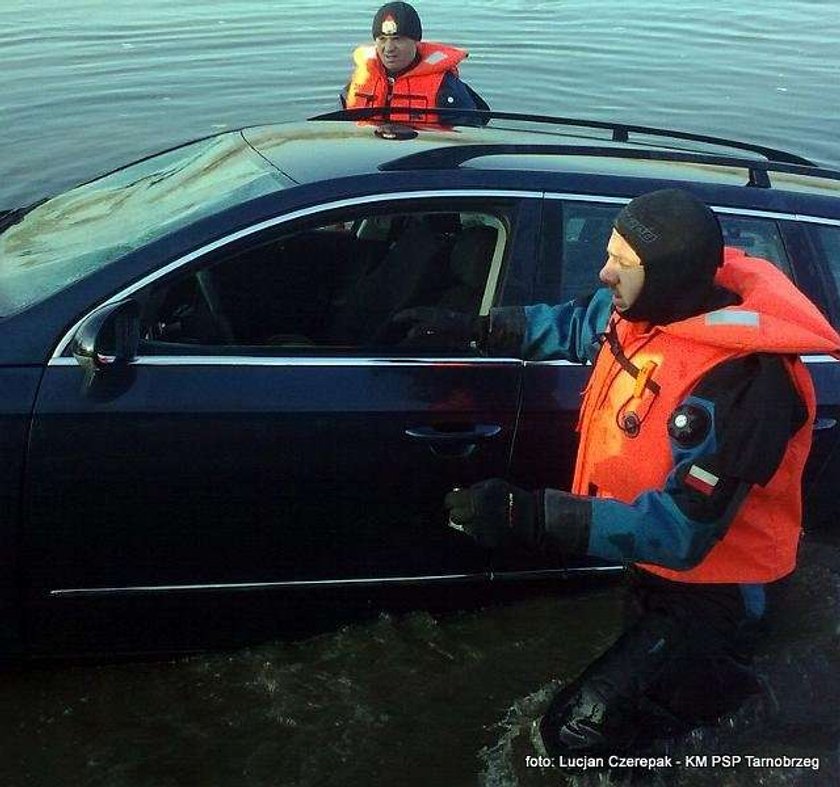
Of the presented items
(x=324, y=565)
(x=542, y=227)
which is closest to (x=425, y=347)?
(x=542, y=227)

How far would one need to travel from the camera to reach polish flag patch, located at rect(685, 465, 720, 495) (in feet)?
8.42

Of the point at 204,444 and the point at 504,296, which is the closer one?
the point at 204,444

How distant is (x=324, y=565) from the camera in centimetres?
328

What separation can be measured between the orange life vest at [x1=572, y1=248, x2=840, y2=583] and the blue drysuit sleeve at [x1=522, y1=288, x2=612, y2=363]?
19cm

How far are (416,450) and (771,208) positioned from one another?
1.46 meters

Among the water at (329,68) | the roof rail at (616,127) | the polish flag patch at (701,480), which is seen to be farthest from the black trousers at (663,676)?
the water at (329,68)

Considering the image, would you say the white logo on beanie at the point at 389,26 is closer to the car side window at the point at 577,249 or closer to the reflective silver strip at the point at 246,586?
the car side window at the point at 577,249

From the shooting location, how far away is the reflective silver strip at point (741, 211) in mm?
3326

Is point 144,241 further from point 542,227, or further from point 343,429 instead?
point 542,227

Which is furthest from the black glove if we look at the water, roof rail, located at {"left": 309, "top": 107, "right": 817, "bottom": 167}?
the water

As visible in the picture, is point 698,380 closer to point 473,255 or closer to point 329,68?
point 473,255

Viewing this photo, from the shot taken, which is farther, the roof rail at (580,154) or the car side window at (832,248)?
the car side window at (832,248)

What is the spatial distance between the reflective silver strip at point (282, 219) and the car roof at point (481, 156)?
102 mm

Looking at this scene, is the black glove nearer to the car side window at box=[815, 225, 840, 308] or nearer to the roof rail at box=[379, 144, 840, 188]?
the roof rail at box=[379, 144, 840, 188]
